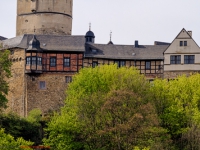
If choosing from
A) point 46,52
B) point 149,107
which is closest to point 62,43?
point 46,52

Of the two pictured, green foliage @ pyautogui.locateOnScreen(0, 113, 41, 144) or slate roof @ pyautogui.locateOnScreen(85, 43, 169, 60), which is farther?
slate roof @ pyautogui.locateOnScreen(85, 43, 169, 60)

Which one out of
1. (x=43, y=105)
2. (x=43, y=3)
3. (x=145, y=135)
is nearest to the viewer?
(x=145, y=135)

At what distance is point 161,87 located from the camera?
63.7 m

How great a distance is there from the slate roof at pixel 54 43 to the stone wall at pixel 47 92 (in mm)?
2770

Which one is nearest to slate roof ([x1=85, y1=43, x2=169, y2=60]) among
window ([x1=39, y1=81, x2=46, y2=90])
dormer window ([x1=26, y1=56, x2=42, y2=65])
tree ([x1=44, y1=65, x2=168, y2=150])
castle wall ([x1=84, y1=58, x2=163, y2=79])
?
castle wall ([x1=84, y1=58, x2=163, y2=79])

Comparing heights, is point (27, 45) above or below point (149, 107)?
above

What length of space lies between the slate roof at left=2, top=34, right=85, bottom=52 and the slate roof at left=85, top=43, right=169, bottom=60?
57.2 inches

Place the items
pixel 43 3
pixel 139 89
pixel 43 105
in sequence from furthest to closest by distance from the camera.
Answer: pixel 43 3
pixel 43 105
pixel 139 89

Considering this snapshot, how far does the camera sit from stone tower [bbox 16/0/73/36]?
84062mm

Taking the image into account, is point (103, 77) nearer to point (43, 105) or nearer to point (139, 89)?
point (139, 89)

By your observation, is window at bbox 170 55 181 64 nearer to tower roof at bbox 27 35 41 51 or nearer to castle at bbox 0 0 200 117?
castle at bbox 0 0 200 117

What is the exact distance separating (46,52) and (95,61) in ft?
17.9

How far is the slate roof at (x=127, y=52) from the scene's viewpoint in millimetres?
75250

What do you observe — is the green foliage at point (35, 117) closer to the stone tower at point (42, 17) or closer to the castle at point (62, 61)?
the castle at point (62, 61)
